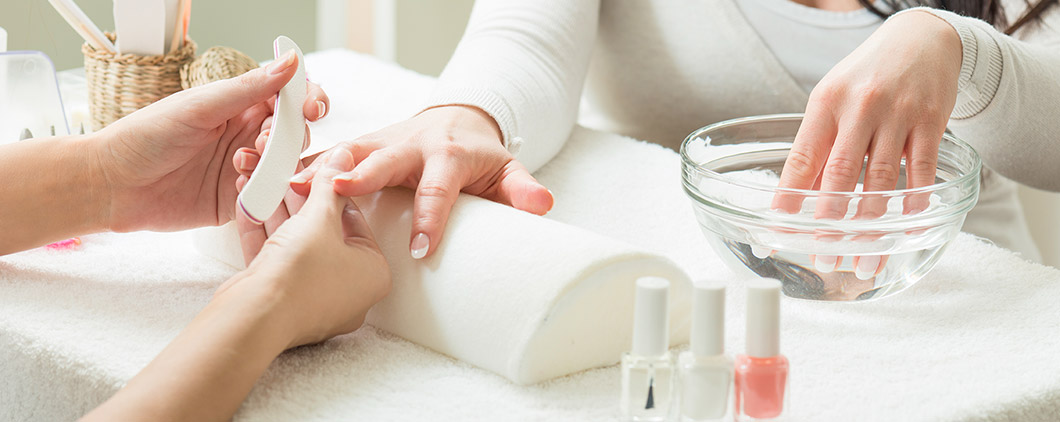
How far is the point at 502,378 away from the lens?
0.52 meters

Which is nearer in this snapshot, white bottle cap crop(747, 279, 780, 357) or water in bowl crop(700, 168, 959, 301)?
white bottle cap crop(747, 279, 780, 357)

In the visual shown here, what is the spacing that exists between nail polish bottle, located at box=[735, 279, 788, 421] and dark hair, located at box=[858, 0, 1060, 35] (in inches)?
22.9

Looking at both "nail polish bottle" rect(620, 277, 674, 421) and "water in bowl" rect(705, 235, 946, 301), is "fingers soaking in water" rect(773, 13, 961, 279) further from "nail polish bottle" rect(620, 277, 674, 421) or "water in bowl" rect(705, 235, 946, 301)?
"nail polish bottle" rect(620, 277, 674, 421)

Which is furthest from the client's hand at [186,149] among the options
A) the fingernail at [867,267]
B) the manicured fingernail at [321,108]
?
the fingernail at [867,267]

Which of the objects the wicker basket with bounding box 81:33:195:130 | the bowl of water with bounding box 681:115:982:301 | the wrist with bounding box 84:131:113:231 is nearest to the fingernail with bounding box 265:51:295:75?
the wrist with bounding box 84:131:113:231

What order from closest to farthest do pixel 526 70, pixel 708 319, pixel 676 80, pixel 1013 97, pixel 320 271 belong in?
pixel 708 319, pixel 320 271, pixel 1013 97, pixel 526 70, pixel 676 80

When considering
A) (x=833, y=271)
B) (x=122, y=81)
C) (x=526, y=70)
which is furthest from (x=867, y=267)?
(x=122, y=81)

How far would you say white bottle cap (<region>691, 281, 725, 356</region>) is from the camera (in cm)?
42

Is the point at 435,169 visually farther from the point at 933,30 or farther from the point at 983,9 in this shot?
the point at 983,9

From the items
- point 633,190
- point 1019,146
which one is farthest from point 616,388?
point 1019,146

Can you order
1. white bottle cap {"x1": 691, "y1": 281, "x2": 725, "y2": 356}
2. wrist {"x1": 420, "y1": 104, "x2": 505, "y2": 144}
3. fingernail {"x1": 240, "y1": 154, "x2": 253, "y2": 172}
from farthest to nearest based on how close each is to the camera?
wrist {"x1": 420, "y1": 104, "x2": 505, "y2": 144} → fingernail {"x1": 240, "y1": 154, "x2": 253, "y2": 172} → white bottle cap {"x1": 691, "y1": 281, "x2": 725, "y2": 356}

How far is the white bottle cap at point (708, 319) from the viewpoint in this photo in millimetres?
425

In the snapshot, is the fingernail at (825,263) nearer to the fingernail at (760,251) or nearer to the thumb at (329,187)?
the fingernail at (760,251)

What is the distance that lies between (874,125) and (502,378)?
1.00 feet
